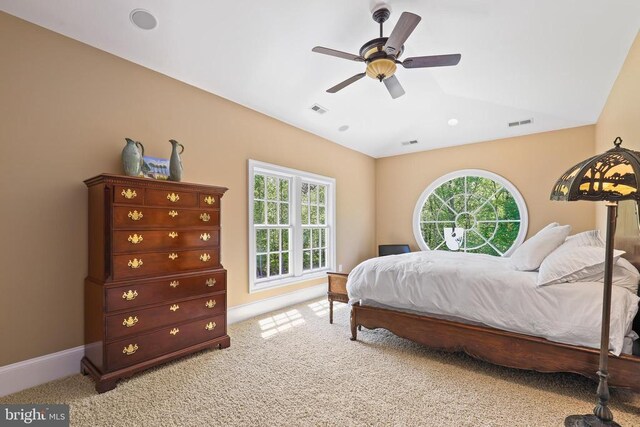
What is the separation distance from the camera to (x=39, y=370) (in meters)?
2.38

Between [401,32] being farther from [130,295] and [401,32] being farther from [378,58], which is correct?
[130,295]

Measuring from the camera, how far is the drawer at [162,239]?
239 centimetres

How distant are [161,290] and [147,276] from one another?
170 mm

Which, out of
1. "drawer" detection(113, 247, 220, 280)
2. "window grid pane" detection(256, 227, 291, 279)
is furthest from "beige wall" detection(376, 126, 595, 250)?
"drawer" detection(113, 247, 220, 280)

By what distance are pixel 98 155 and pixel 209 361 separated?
6.83 ft

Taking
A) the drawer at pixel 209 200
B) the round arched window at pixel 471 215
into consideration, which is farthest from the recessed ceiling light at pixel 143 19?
the round arched window at pixel 471 215

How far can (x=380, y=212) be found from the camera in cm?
639

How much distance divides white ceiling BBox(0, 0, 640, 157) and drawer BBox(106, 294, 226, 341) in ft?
7.62

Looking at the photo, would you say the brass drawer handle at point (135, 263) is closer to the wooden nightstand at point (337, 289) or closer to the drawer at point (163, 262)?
the drawer at point (163, 262)

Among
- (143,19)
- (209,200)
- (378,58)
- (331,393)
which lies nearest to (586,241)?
(378,58)

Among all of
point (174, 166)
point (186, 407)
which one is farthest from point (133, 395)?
point (174, 166)

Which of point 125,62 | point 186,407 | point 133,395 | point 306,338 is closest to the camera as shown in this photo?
point 186,407

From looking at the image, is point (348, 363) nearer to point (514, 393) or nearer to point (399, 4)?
point (514, 393)

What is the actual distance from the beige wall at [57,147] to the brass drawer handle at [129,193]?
0.56 metres
